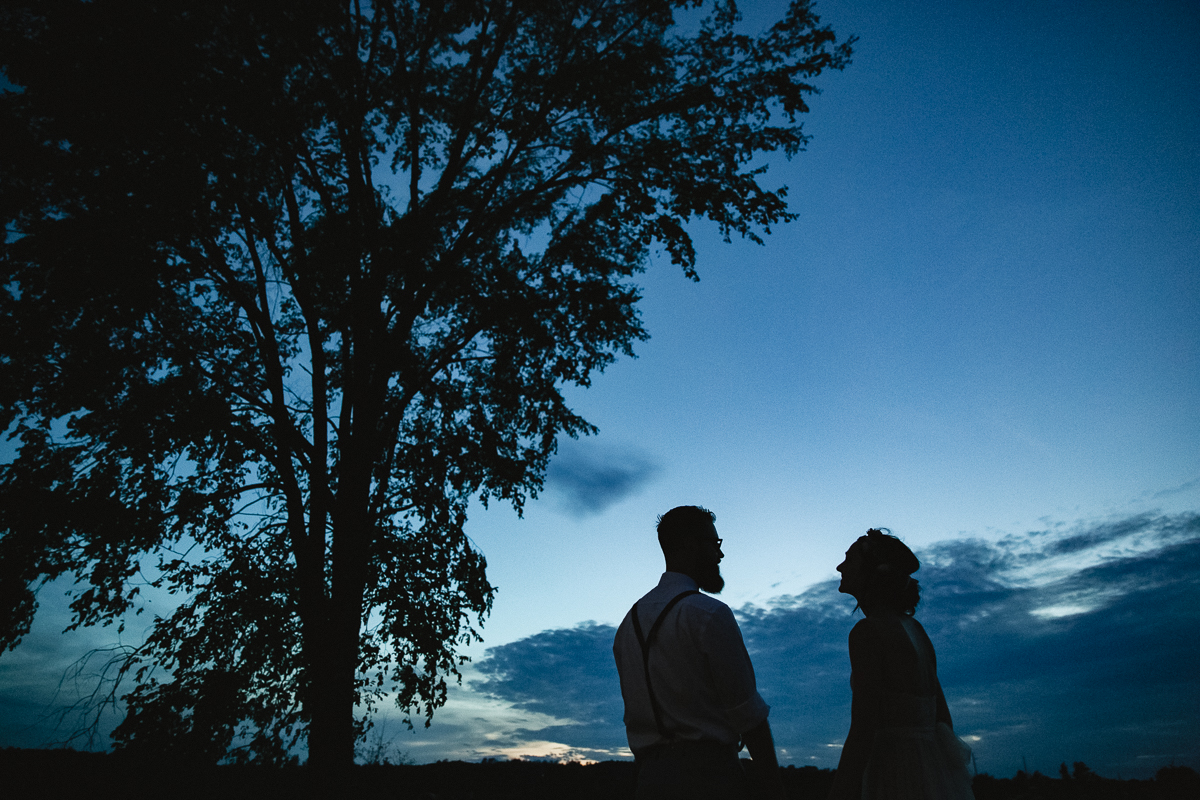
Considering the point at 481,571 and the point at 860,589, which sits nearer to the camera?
the point at 860,589

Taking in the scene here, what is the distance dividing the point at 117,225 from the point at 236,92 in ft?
8.90

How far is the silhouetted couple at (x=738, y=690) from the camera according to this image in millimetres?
2951

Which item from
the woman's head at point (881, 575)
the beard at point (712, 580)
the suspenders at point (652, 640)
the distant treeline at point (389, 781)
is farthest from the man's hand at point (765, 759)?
the distant treeline at point (389, 781)

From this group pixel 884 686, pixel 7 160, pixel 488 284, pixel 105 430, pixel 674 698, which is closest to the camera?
pixel 674 698

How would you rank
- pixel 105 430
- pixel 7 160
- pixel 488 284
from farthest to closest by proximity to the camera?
pixel 488 284 → pixel 105 430 → pixel 7 160

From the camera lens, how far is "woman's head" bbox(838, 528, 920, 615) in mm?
3910

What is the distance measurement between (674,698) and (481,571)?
26.5 feet

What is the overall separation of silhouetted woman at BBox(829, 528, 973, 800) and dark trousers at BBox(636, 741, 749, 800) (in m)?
1.03

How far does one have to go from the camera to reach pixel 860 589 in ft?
13.1

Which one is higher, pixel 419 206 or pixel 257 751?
pixel 419 206

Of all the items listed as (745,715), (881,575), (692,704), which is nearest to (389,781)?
(692,704)

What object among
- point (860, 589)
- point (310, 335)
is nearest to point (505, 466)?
point (310, 335)

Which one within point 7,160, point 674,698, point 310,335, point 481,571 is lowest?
point 674,698

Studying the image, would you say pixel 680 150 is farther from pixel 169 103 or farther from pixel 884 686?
pixel 884 686
